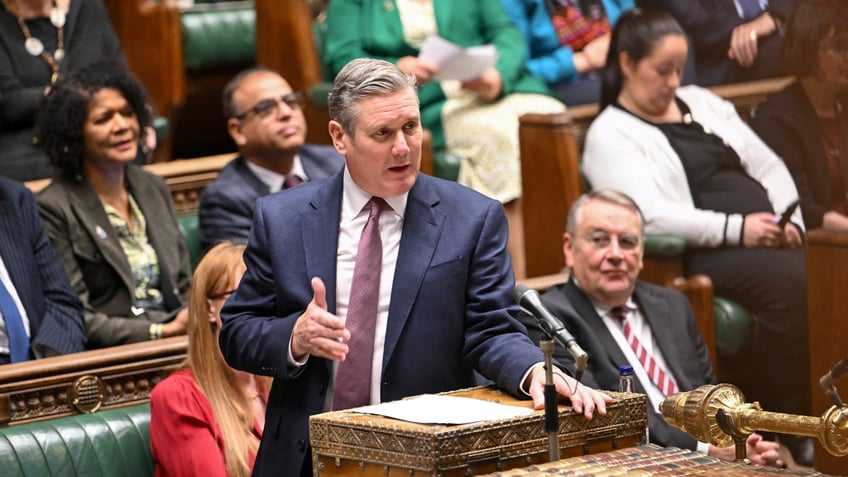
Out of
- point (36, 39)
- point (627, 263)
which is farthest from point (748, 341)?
point (36, 39)

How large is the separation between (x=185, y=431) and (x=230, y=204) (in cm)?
116

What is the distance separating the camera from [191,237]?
3963 mm

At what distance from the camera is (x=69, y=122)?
11.6 feet

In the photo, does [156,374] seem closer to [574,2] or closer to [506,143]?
[506,143]

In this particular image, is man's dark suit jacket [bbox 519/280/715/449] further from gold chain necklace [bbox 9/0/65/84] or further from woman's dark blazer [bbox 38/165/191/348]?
gold chain necklace [bbox 9/0/65/84]

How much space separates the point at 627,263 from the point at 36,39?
192 cm

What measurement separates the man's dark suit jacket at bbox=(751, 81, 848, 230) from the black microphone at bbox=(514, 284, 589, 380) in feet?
5.91

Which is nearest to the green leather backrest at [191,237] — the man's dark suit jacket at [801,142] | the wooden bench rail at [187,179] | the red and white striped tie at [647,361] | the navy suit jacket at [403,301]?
the wooden bench rail at [187,179]

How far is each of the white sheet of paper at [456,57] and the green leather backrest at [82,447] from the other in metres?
1.81

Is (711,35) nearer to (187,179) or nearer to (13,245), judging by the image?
(187,179)

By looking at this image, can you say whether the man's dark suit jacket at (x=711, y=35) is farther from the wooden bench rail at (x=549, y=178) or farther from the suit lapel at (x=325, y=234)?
the suit lapel at (x=325, y=234)

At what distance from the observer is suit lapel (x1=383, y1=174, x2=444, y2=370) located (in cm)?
212

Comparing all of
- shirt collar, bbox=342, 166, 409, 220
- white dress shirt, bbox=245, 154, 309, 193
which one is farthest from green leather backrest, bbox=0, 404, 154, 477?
white dress shirt, bbox=245, 154, 309, 193

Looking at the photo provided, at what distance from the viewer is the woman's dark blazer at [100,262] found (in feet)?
10.8
